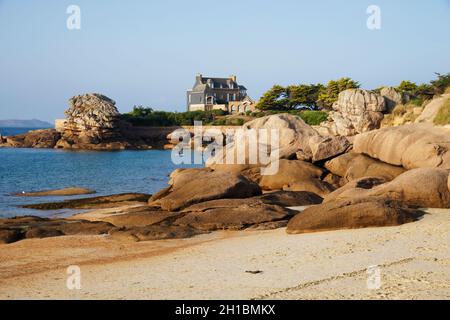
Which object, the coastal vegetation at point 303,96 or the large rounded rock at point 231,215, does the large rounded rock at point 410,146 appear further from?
the coastal vegetation at point 303,96

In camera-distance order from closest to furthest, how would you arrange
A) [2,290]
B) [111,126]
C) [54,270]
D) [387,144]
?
[2,290]
[54,270]
[387,144]
[111,126]

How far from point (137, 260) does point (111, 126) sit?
6591cm

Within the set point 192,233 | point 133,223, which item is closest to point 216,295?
point 192,233

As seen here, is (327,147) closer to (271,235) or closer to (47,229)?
(271,235)

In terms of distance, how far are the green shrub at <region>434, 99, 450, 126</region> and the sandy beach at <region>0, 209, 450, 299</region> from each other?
35.3ft

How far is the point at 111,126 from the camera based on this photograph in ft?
255

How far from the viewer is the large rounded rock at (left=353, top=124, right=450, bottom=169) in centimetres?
2262

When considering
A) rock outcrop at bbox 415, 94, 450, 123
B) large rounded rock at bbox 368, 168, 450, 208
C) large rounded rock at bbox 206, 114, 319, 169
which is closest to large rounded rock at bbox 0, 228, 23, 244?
large rounded rock at bbox 368, 168, 450, 208

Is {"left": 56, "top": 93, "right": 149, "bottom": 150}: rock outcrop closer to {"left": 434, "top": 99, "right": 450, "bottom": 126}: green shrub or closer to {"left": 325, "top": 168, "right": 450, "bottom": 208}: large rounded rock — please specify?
{"left": 434, "top": 99, "right": 450, "bottom": 126}: green shrub

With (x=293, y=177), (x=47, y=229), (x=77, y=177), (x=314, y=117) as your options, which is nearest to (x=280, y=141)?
(x=293, y=177)

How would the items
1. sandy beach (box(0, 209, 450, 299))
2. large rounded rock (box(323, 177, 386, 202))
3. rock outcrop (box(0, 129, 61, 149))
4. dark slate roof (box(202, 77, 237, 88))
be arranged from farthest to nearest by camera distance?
dark slate roof (box(202, 77, 237, 88)) < rock outcrop (box(0, 129, 61, 149)) < large rounded rock (box(323, 177, 386, 202)) < sandy beach (box(0, 209, 450, 299))

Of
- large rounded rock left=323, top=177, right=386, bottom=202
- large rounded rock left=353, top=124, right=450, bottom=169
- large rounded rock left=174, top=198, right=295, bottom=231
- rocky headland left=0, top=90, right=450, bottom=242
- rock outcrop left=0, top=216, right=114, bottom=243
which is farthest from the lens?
large rounded rock left=353, top=124, right=450, bottom=169

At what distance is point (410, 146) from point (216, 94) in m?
77.6

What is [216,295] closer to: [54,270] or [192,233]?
[54,270]
